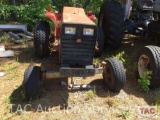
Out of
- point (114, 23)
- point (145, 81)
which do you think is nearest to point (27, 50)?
point (114, 23)

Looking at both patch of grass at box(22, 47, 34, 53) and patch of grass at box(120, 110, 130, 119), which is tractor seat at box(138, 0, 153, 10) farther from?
patch of grass at box(120, 110, 130, 119)

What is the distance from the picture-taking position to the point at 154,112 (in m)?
3.73

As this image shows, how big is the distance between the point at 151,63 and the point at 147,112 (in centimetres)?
85

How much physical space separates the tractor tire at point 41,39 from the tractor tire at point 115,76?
5.31 feet

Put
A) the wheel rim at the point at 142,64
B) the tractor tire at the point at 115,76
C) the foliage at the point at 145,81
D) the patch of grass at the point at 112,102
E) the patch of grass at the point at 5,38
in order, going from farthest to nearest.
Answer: the patch of grass at the point at 5,38
the wheel rim at the point at 142,64
the foliage at the point at 145,81
the tractor tire at the point at 115,76
the patch of grass at the point at 112,102

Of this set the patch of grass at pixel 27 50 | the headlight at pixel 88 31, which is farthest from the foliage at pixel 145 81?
the patch of grass at pixel 27 50

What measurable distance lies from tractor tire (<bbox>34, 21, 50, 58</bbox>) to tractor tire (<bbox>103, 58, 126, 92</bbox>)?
1.62 m

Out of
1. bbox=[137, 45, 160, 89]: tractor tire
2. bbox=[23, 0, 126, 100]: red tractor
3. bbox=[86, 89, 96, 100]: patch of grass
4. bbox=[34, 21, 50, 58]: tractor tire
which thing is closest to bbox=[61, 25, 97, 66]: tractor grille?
bbox=[23, 0, 126, 100]: red tractor

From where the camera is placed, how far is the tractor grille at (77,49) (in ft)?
12.3

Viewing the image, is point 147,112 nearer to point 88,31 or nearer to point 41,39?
point 88,31

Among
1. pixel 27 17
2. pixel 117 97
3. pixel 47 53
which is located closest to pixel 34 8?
pixel 27 17

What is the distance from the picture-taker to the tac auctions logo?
3666 millimetres

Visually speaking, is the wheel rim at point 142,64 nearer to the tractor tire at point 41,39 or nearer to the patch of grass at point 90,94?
the patch of grass at point 90,94

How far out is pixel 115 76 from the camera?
13.0 feet
